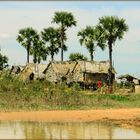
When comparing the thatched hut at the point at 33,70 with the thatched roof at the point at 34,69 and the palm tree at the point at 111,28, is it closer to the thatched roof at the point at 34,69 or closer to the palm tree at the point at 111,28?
the thatched roof at the point at 34,69

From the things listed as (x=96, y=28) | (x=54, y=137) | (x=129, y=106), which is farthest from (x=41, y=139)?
(x=96, y=28)

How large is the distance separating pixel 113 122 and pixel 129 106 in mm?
9666

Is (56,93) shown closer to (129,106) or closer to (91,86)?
(129,106)

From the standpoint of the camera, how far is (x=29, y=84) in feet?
96.1

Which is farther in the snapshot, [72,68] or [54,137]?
[72,68]

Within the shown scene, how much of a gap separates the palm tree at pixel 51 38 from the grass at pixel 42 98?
103 ft

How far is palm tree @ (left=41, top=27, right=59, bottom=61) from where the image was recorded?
201 feet

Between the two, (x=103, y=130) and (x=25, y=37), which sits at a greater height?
(x=25, y=37)

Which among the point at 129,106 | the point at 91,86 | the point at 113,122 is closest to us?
the point at 113,122

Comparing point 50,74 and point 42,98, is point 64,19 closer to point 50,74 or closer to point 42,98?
point 50,74

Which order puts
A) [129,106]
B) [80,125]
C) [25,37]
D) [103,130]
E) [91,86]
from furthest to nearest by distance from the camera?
[25,37]
[91,86]
[129,106]
[80,125]
[103,130]

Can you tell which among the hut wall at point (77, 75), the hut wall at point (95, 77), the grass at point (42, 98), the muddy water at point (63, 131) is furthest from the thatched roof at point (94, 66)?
the muddy water at point (63, 131)

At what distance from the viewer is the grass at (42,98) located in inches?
1045

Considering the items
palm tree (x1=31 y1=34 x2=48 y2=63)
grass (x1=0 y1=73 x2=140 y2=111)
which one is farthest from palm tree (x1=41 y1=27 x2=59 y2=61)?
grass (x1=0 y1=73 x2=140 y2=111)
